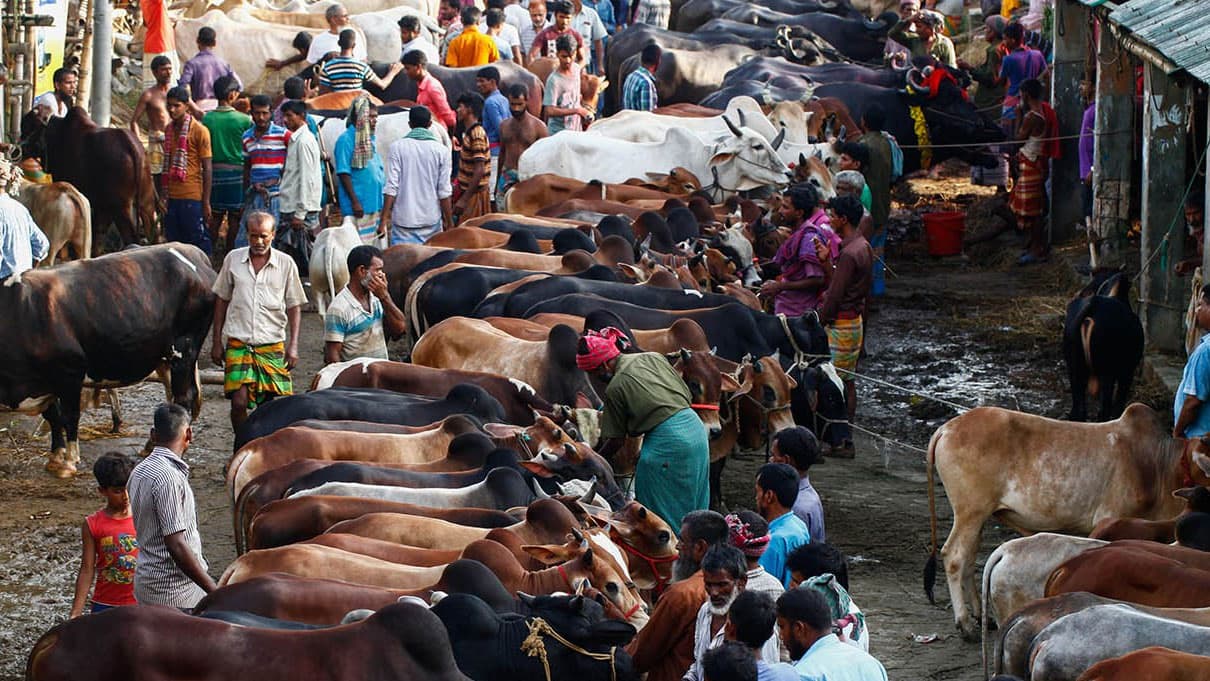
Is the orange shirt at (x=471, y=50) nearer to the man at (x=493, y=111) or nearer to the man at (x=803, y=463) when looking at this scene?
the man at (x=493, y=111)

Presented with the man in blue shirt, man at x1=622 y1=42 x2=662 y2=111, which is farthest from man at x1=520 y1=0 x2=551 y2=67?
the man in blue shirt

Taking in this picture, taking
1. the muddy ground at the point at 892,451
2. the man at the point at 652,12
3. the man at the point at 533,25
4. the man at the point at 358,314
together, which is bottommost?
the muddy ground at the point at 892,451

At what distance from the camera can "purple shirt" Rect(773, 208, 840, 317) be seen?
466 inches

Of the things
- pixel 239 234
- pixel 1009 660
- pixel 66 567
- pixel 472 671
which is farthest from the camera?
pixel 239 234

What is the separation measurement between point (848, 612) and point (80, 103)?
13.5 m

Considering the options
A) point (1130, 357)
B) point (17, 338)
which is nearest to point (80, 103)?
point (17, 338)

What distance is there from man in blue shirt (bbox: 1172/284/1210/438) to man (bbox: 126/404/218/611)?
4863 millimetres

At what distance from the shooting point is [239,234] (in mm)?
14648

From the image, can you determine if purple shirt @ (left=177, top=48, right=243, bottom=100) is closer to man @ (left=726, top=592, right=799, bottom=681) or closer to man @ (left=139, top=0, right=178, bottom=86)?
man @ (left=139, top=0, right=178, bottom=86)

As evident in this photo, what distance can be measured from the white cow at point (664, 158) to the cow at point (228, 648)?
34.3 feet

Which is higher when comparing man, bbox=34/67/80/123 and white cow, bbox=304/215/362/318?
man, bbox=34/67/80/123

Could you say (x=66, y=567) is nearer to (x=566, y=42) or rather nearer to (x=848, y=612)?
(x=848, y=612)

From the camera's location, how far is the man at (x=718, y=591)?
5664 mm

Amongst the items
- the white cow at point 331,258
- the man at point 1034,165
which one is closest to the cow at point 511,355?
the white cow at point 331,258
